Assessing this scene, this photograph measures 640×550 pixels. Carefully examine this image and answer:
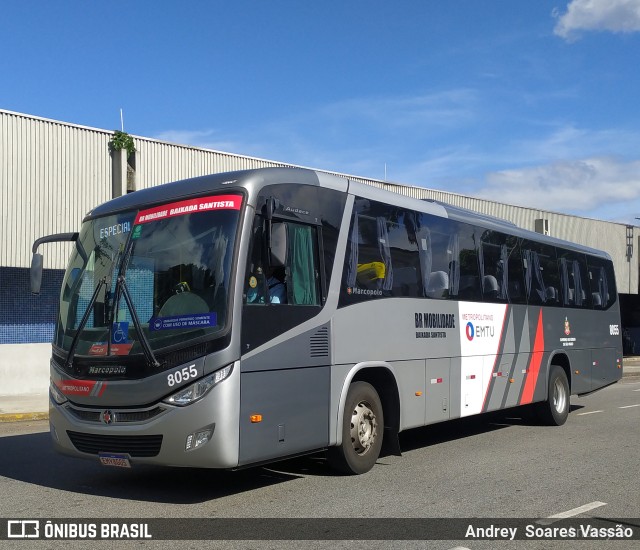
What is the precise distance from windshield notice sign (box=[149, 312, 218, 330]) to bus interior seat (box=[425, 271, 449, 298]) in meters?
3.92

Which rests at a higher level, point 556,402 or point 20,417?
point 556,402

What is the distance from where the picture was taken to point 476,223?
1231cm

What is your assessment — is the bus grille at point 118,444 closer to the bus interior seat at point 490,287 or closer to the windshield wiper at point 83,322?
the windshield wiper at point 83,322

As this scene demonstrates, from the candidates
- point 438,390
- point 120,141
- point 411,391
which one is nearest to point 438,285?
point 438,390

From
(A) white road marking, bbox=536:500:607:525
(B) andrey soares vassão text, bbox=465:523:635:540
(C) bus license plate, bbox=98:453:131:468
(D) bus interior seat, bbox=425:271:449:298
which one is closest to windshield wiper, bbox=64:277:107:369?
(C) bus license plate, bbox=98:453:131:468

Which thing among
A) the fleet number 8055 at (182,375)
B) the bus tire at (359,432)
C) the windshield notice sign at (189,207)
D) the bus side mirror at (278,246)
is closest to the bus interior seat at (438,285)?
the bus tire at (359,432)

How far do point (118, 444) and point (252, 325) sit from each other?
1.71 m

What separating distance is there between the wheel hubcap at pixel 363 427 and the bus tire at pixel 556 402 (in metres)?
5.68

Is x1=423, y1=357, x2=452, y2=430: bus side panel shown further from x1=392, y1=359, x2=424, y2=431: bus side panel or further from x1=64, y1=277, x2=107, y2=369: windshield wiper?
x1=64, y1=277, x2=107, y2=369: windshield wiper

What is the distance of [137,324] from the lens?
763 cm

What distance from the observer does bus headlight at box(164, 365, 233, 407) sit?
23.7 ft

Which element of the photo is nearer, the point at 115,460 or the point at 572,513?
the point at 572,513

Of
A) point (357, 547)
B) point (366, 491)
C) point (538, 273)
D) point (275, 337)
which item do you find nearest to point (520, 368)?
point (538, 273)

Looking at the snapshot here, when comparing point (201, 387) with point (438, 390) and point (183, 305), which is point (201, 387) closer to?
point (183, 305)
